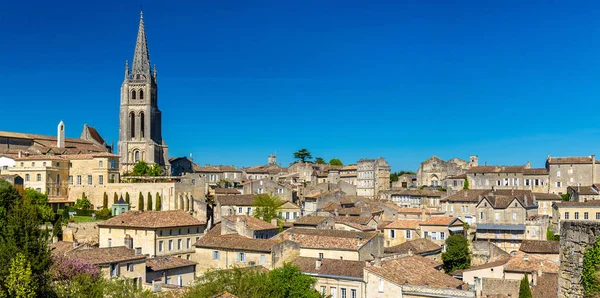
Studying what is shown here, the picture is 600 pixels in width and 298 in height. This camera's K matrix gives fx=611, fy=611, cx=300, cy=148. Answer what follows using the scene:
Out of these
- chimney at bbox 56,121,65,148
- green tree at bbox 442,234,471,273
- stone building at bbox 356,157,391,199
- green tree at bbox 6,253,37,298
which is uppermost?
chimney at bbox 56,121,65,148

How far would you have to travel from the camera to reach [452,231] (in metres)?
63.0

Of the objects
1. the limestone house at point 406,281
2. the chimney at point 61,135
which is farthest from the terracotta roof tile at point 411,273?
the chimney at point 61,135

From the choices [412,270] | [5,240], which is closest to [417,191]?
[412,270]

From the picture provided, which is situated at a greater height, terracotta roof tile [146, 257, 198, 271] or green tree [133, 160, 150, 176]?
green tree [133, 160, 150, 176]

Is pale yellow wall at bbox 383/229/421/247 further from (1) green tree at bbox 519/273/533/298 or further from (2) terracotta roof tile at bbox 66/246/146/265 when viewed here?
(2) terracotta roof tile at bbox 66/246/146/265

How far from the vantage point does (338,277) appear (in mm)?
40094

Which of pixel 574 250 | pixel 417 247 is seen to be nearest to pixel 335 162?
pixel 417 247

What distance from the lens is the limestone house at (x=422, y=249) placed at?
54625 mm

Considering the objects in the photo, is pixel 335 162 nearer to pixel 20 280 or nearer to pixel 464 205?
pixel 464 205

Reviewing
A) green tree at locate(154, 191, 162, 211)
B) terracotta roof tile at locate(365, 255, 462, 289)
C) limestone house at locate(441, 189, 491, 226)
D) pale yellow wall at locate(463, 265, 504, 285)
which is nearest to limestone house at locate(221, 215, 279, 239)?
green tree at locate(154, 191, 162, 211)

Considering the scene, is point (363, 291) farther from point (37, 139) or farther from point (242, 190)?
point (37, 139)

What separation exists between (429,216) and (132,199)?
3369 cm

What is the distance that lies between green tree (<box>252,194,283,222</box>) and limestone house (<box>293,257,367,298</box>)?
2322 centimetres

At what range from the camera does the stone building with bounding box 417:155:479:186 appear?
10144 cm
